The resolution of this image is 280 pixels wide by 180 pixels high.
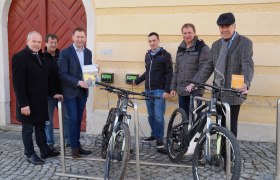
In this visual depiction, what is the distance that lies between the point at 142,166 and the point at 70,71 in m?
1.60

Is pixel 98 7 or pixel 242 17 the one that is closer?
pixel 242 17

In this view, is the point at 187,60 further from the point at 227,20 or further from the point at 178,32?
the point at 227,20

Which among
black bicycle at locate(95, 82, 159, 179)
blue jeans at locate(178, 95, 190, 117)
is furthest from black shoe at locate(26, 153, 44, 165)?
blue jeans at locate(178, 95, 190, 117)

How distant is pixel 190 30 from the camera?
4.80m

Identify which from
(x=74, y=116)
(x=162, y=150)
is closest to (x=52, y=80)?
(x=74, y=116)

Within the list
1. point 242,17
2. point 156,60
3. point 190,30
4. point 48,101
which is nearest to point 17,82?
point 48,101

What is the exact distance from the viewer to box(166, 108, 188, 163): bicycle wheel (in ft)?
14.5

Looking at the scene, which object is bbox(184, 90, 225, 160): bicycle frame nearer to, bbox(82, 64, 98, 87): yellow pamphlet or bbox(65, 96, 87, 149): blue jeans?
bbox(82, 64, 98, 87): yellow pamphlet

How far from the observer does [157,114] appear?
17.7 feet

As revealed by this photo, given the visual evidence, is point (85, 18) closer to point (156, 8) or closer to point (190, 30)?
point (156, 8)

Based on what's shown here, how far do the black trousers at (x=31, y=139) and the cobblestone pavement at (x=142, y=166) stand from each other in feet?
0.53

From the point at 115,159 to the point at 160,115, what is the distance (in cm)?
173

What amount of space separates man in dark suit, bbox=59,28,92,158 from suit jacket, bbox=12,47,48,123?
275 mm

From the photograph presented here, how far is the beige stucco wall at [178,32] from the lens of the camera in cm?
539
